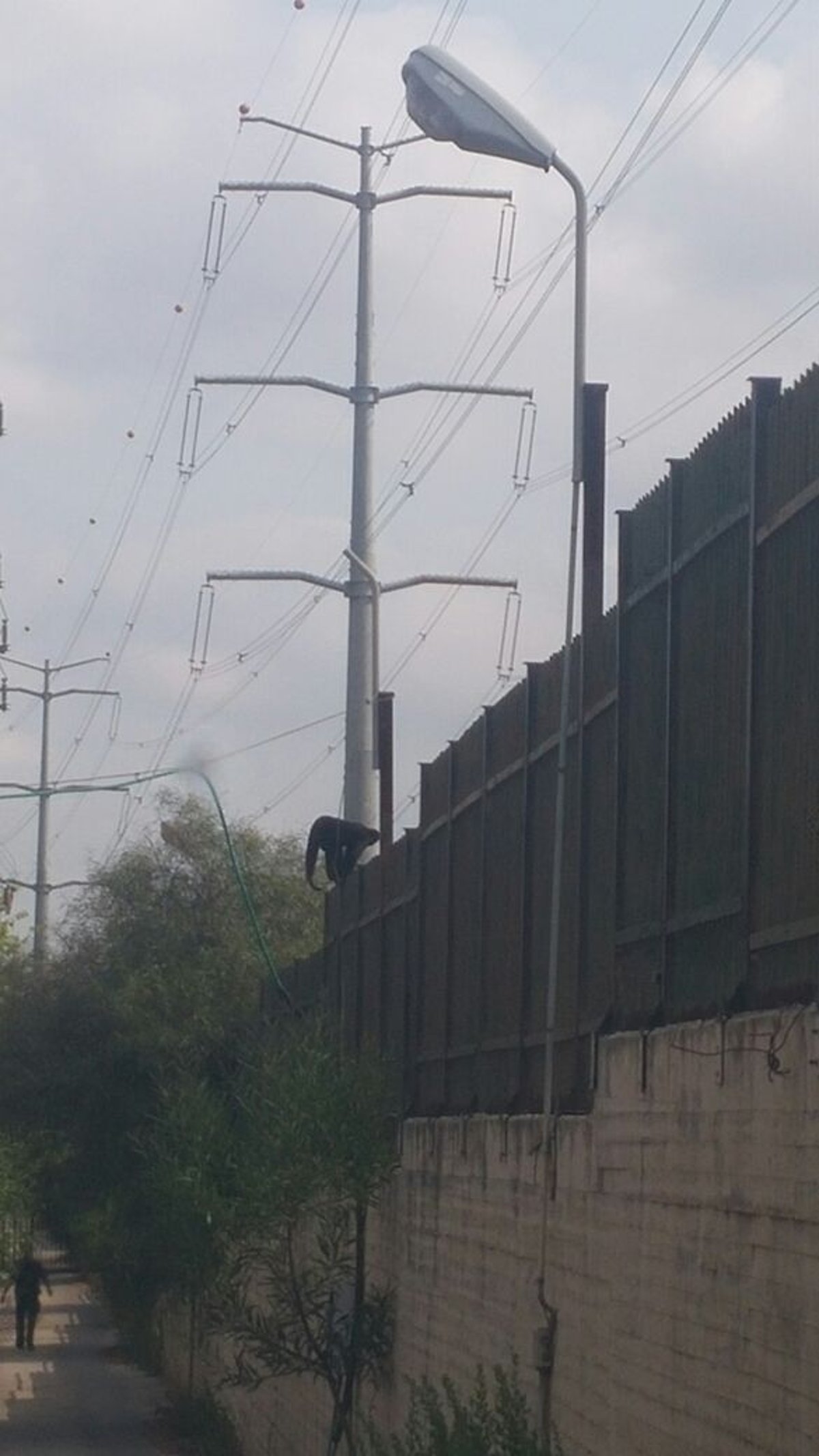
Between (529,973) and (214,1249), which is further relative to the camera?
(214,1249)

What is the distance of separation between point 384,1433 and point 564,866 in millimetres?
6773

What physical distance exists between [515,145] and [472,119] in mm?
273

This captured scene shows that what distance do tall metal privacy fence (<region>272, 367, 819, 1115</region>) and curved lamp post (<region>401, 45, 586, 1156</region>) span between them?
0.41ft

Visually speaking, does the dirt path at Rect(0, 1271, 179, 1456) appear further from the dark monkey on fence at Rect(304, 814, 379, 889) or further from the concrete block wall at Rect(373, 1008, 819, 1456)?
the concrete block wall at Rect(373, 1008, 819, 1456)

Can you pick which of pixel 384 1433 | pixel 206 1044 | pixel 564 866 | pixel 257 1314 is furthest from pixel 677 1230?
pixel 206 1044

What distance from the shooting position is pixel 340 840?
28.4 m

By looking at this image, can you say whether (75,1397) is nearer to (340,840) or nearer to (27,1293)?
(27,1293)

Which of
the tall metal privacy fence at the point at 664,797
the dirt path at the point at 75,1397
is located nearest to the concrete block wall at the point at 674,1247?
the tall metal privacy fence at the point at 664,797

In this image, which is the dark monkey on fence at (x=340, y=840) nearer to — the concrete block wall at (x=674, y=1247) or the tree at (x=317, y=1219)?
the tree at (x=317, y=1219)

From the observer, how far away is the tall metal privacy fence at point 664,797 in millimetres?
9164

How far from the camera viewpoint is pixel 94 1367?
148ft

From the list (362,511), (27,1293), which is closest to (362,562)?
(362,511)

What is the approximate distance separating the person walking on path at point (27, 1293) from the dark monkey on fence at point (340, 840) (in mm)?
21841

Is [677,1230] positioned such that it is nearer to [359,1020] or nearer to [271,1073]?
[271,1073]
